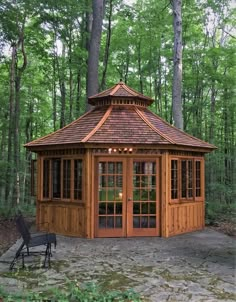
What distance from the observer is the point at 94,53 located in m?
13.2

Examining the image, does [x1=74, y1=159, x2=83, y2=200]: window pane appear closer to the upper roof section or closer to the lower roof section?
the lower roof section

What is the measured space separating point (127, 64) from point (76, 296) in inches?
668

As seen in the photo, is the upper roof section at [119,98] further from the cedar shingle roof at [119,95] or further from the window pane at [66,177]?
the window pane at [66,177]

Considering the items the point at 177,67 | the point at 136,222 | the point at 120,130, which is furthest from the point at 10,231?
the point at 177,67

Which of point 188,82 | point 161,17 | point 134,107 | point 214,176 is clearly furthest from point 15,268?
point 161,17

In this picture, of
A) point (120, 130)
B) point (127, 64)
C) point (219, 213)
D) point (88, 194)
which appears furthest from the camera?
point (127, 64)

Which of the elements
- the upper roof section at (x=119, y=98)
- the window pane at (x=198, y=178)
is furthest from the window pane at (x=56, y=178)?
the window pane at (x=198, y=178)

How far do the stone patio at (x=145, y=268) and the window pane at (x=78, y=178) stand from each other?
1.12m

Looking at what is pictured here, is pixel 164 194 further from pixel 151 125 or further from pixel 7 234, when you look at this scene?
pixel 7 234

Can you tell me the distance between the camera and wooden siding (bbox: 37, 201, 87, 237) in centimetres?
903

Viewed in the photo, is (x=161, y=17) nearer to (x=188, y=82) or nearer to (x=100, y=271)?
(x=188, y=82)

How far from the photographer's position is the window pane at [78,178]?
9.16 metres

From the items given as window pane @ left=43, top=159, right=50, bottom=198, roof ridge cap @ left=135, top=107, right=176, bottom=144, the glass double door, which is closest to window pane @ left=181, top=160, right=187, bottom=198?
the glass double door

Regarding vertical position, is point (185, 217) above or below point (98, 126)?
below
